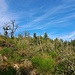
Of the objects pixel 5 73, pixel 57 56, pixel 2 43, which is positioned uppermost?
pixel 2 43

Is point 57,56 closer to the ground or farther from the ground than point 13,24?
closer to the ground

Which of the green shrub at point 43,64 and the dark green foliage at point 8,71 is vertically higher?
the green shrub at point 43,64

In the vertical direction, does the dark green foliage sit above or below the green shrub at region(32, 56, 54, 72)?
below

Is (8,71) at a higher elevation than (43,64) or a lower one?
lower

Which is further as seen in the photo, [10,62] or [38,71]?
[10,62]

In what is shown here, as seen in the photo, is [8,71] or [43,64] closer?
[43,64]

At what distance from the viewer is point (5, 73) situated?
8484 millimetres

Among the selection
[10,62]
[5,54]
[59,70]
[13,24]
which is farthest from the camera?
[13,24]

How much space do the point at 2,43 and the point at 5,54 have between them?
6.02 m

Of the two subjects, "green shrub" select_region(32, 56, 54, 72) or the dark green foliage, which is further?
the dark green foliage

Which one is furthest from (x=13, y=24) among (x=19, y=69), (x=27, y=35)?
(x=19, y=69)

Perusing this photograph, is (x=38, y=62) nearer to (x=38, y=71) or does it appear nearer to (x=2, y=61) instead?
(x=38, y=71)

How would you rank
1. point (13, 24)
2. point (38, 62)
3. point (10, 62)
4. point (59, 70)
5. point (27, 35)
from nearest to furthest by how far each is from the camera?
point (38, 62) < point (59, 70) < point (10, 62) < point (27, 35) < point (13, 24)

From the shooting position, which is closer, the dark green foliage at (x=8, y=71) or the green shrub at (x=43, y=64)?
the green shrub at (x=43, y=64)
